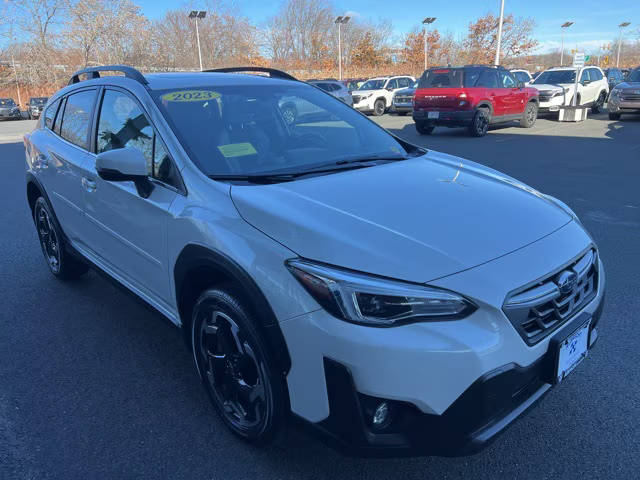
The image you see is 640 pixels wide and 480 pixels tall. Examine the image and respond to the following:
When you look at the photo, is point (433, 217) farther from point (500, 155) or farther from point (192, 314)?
point (500, 155)

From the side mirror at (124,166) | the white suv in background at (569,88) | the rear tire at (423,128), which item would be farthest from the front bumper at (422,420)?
the white suv in background at (569,88)

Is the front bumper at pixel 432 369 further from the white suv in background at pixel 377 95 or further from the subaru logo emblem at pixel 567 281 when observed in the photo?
the white suv in background at pixel 377 95

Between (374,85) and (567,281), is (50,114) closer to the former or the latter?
(567,281)

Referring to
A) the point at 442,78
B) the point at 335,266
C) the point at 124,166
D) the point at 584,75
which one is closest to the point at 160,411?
the point at 124,166

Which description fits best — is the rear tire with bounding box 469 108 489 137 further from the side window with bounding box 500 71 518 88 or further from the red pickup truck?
the side window with bounding box 500 71 518 88

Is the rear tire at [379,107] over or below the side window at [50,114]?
below

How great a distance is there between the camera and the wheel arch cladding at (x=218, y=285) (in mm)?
1975

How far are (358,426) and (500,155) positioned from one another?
10.1m

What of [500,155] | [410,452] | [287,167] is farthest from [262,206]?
[500,155]

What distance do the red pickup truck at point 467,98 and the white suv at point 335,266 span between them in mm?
11145

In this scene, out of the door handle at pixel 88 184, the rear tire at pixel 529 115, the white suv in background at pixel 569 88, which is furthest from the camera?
the white suv in background at pixel 569 88

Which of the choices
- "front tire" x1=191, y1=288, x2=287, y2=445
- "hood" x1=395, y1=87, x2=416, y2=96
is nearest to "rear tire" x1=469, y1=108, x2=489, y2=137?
"hood" x1=395, y1=87, x2=416, y2=96

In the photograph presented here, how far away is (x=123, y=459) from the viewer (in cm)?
240

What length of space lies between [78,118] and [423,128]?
12513mm
